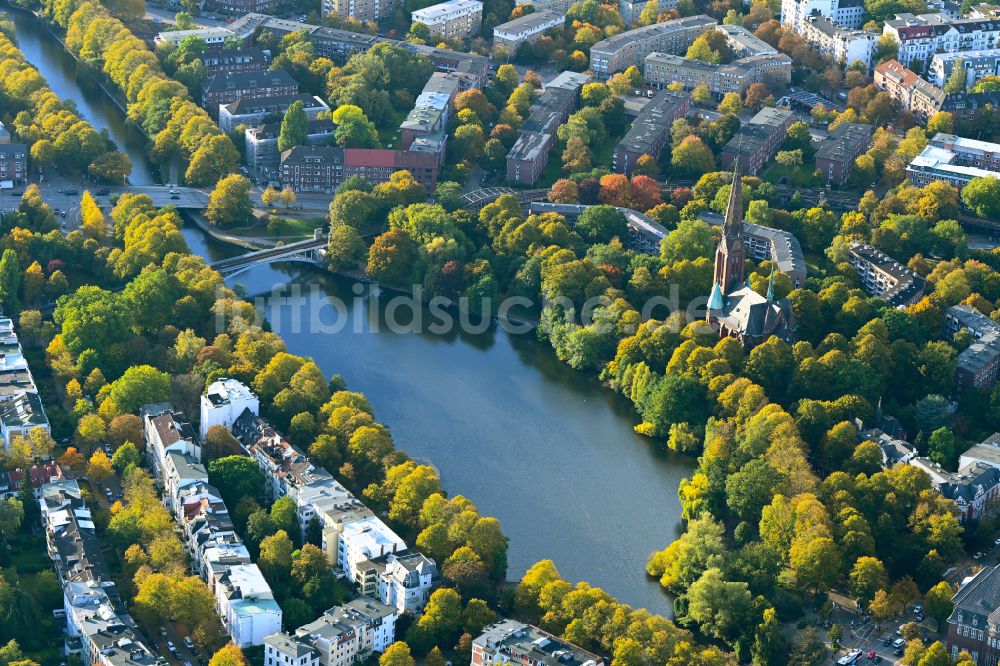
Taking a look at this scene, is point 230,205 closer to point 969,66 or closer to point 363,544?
point 363,544

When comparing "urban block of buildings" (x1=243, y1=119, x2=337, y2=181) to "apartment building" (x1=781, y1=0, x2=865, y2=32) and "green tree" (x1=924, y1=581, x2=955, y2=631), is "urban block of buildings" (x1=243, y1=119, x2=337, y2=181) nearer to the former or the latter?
"apartment building" (x1=781, y1=0, x2=865, y2=32)

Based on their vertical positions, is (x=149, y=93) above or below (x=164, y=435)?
above

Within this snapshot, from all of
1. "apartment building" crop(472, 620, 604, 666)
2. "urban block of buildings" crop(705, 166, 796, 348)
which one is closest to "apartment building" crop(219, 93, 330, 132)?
"urban block of buildings" crop(705, 166, 796, 348)

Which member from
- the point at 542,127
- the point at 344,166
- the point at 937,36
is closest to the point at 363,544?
the point at 344,166

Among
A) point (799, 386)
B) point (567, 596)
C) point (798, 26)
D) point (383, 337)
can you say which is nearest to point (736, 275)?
point (799, 386)

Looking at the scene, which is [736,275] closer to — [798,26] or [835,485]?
[835,485]

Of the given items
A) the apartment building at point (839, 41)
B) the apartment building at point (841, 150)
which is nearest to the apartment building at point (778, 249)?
the apartment building at point (841, 150)

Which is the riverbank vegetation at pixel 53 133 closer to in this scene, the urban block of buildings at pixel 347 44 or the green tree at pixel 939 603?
the urban block of buildings at pixel 347 44
